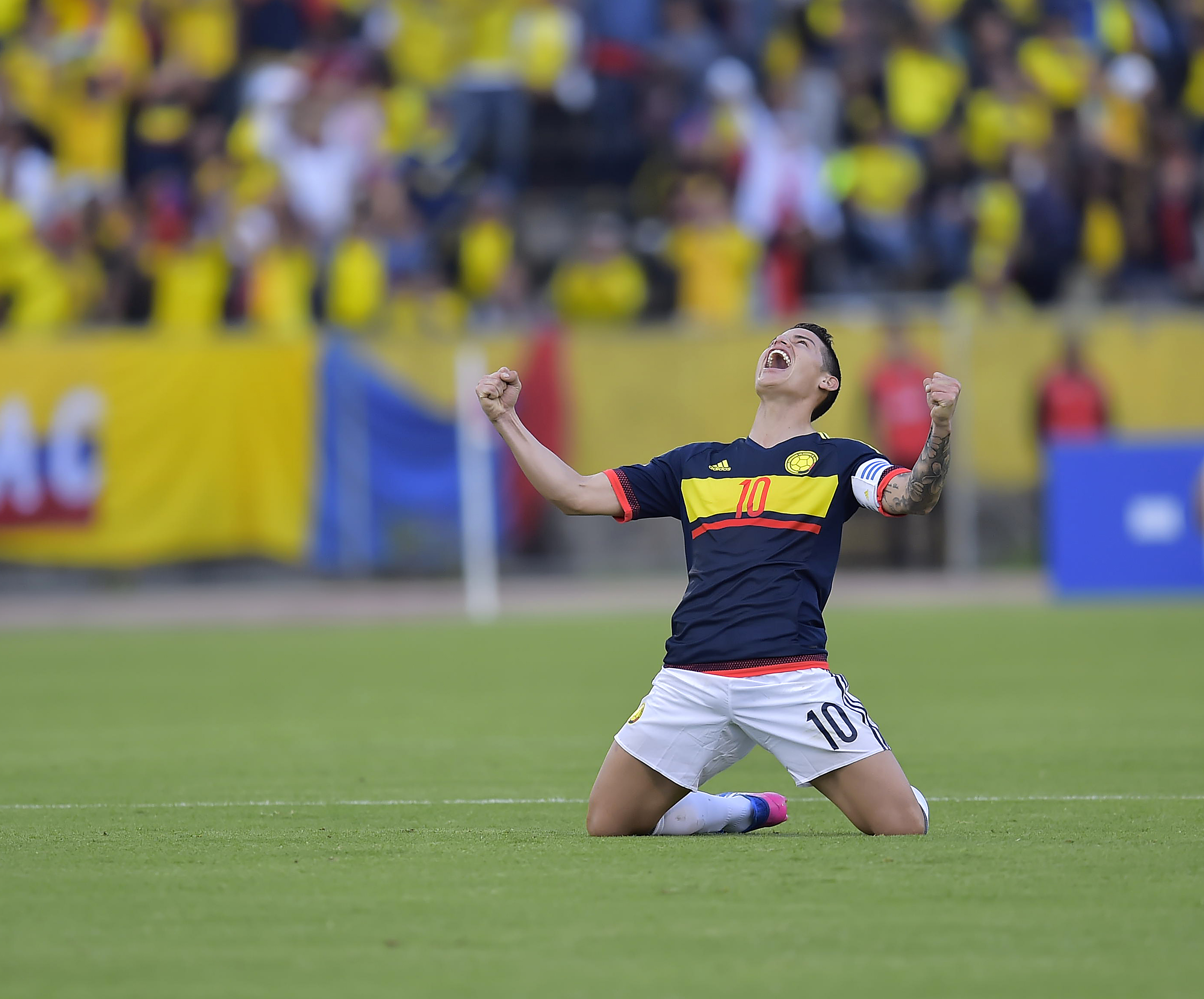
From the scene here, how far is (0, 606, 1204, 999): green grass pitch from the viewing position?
437cm

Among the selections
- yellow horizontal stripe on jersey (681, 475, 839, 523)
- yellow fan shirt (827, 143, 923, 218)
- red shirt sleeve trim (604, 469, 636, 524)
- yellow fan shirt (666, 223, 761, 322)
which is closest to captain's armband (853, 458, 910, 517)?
yellow horizontal stripe on jersey (681, 475, 839, 523)

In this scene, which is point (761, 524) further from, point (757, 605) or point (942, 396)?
point (942, 396)

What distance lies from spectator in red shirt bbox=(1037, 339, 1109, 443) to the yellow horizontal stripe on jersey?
1219 centimetres

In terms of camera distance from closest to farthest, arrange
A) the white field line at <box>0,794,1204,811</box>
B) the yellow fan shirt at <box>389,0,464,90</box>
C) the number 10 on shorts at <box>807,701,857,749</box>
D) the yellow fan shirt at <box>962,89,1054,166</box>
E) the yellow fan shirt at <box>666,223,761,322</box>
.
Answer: the number 10 on shorts at <box>807,701,857,749</box> < the white field line at <box>0,794,1204,811</box> < the yellow fan shirt at <box>666,223,761,322</box> < the yellow fan shirt at <box>962,89,1054,166</box> < the yellow fan shirt at <box>389,0,464,90</box>

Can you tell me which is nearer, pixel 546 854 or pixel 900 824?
pixel 546 854

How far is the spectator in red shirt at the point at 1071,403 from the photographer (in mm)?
18031

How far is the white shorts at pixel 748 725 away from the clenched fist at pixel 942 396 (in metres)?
0.96

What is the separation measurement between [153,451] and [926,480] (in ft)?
41.9

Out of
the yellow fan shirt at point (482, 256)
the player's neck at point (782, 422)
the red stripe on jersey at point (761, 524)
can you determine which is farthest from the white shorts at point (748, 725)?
the yellow fan shirt at point (482, 256)

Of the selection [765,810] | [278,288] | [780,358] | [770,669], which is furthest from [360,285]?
[770,669]

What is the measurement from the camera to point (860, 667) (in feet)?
39.3

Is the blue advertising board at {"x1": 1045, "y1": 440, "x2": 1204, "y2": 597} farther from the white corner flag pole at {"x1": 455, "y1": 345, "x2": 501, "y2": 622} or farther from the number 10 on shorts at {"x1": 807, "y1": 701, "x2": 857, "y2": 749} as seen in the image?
the number 10 on shorts at {"x1": 807, "y1": 701, "x2": 857, "y2": 749}

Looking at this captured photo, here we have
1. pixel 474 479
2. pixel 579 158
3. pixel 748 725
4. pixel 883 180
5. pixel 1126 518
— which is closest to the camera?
pixel 748 725

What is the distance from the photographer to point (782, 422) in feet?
21.6
